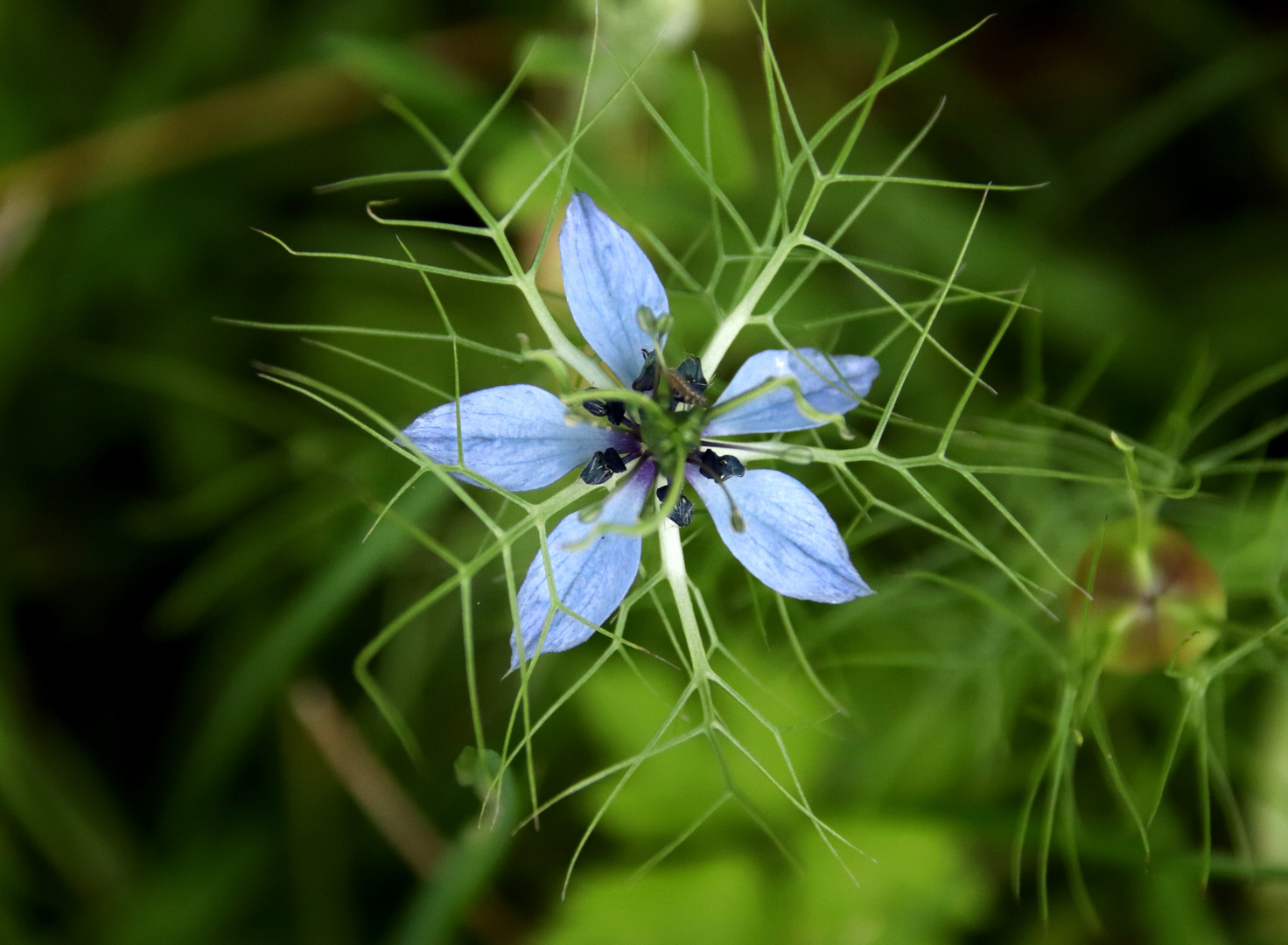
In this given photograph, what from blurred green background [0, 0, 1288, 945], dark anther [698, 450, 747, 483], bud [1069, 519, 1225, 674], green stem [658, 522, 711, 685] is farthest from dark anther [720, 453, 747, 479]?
blurred green background [0, 0, 1288, 945]

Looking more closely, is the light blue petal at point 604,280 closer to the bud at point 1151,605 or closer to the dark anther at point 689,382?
the dark anther at point 689,382

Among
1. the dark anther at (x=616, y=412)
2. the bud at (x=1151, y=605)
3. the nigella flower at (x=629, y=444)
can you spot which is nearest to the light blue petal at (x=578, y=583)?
the nigella flower at (x=629, y=444)

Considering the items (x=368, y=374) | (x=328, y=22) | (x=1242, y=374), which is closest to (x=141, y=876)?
(x=368, y=374)

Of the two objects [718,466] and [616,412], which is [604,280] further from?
[718,466]

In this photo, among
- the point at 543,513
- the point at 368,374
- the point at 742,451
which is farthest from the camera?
the point at 368,374

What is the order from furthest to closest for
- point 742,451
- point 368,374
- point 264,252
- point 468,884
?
point 264,252 < point 368,374 < point 468,884 < point 742,451

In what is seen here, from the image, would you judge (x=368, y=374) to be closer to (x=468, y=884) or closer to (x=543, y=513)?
(x=468, y=884)

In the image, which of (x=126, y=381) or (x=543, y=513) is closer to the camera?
(x=543, y=513)
